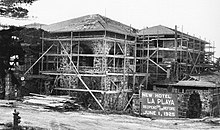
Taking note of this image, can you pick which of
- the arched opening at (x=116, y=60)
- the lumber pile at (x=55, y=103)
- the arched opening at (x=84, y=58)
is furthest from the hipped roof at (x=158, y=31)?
the lumber pile at (x=55, y=103)

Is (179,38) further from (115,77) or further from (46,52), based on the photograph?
(46,52)

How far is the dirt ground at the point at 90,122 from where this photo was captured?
16.8 metres

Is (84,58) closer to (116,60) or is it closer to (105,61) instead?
(116,60)

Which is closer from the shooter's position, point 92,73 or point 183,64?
point 92,73

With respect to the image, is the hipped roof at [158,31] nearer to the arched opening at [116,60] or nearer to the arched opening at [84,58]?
the arched opening at [116,60]

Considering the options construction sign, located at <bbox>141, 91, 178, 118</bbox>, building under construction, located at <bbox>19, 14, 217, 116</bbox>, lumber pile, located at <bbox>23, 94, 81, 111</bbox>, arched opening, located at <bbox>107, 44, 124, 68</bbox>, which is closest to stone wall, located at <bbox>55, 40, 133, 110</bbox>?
building under construction, located at <bbox>19, 14, 217, 116</bbox>

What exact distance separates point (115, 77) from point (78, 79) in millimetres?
3226

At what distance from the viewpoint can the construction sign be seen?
728 inches

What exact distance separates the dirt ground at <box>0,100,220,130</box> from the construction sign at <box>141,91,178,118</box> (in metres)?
0.52

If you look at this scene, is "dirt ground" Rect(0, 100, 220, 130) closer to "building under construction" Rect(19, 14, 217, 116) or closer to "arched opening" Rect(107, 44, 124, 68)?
"building under construction" Rect(19, 14, 217, 116)

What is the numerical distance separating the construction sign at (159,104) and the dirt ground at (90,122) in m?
0.52

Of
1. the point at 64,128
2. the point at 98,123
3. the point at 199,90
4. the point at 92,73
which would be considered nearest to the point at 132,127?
the point at 98,123

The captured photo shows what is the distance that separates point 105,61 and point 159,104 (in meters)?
9.01

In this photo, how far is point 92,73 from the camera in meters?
26.3
